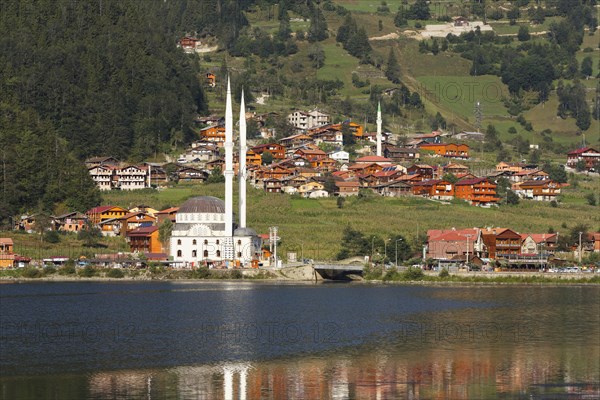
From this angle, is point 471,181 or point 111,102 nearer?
point 471,181

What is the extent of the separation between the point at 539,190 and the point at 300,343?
81506 mm

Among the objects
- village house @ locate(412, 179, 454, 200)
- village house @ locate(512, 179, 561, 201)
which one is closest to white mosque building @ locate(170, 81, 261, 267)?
village house @ locate(412, 179, 454, 200)

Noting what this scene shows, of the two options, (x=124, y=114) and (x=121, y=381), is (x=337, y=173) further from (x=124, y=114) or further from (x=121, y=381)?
(x=121, y=381)

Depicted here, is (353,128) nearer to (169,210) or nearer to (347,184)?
(347,184)

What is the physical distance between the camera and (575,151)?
538 feet

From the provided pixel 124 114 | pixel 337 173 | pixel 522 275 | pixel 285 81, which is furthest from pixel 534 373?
pixel 285 81

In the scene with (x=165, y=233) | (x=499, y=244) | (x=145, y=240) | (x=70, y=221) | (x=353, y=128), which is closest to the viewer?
(x=499, y=244)

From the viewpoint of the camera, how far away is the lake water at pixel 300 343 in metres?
50.0

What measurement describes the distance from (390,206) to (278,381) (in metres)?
77.5

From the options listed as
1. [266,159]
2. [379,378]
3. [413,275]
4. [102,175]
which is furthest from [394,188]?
[379,378]

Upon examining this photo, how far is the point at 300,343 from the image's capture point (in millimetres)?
63344

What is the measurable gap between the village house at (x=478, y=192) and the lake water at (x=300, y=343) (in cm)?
3838

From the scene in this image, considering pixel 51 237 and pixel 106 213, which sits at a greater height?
pixel 106 213

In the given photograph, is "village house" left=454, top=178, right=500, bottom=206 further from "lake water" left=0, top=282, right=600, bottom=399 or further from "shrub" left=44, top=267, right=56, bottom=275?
"shrub" left=44, top=267, right=56, bottom=275
